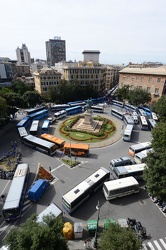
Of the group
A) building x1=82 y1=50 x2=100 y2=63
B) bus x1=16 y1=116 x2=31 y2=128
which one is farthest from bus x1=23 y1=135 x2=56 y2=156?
building x1=82 y1=50 x2=100 y2=63

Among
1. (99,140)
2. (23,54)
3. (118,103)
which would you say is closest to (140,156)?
(99,140)

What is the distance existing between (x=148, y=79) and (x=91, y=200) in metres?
60.3

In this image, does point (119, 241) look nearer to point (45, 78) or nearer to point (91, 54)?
point (45, 78)

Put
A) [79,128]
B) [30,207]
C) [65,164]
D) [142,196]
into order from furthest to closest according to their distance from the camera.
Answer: [79,128], [65,164], [142,196], [30,207]

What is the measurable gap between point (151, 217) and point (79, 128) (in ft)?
96.7

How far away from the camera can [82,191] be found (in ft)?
68.7

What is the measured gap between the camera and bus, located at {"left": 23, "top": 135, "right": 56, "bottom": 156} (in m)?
32.3

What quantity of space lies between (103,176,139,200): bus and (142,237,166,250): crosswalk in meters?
6.39

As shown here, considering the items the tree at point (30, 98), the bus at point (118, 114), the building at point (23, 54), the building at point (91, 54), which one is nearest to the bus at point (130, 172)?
the bus at point (118, 114)

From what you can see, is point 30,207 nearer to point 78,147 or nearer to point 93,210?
point 93,210

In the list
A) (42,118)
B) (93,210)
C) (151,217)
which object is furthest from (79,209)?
(42,118)

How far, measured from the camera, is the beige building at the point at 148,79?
62191mm

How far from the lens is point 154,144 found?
85.2ft

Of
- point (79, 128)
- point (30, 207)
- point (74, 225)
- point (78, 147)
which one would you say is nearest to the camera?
point (74, 225)
